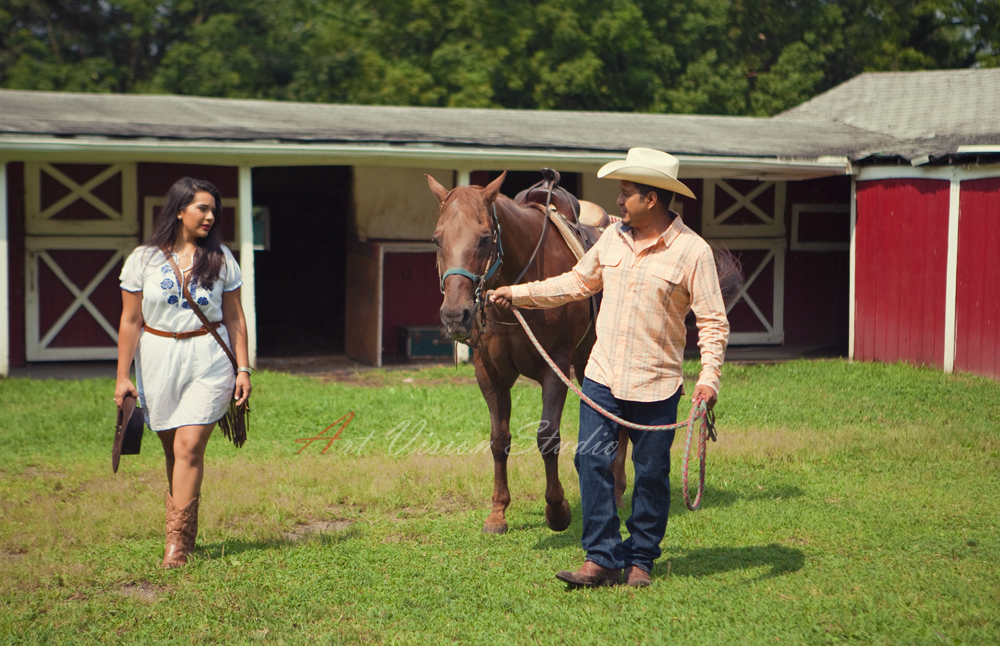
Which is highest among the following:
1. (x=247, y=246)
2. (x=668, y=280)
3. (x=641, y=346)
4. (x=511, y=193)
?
(x=511, y=193)

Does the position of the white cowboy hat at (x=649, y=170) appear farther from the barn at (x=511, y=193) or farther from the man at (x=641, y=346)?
the barn at (x=511, y=193)

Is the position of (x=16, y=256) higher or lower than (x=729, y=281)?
higher

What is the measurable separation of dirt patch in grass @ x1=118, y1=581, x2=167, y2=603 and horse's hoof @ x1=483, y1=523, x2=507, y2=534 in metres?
1.68

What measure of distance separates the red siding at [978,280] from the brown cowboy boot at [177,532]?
909 cm

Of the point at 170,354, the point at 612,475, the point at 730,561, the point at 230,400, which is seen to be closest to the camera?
the point at 612,475

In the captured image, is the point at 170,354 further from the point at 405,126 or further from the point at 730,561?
the point at 405,126

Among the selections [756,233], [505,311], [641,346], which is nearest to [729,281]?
[505,311]

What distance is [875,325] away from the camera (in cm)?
1250

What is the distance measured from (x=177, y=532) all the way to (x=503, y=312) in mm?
1934

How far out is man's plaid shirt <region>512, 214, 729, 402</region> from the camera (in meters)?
4.11

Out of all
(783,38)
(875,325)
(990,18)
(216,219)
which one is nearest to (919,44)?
(990,18)

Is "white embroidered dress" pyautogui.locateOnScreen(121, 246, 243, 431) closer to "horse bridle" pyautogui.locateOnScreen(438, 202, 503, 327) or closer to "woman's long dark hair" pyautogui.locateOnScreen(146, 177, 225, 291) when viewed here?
"woman's long dark hair" pyautogui.locateOnScreen(146, 177, 225, 291)

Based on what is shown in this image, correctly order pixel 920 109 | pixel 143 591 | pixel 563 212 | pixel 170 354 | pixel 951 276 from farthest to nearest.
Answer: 1. pixel 920 109
2. pixel 951 276
3. pixel 563 212
4. pixel 170 354
5. pixel 143 591

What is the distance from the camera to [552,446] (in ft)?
16.9
